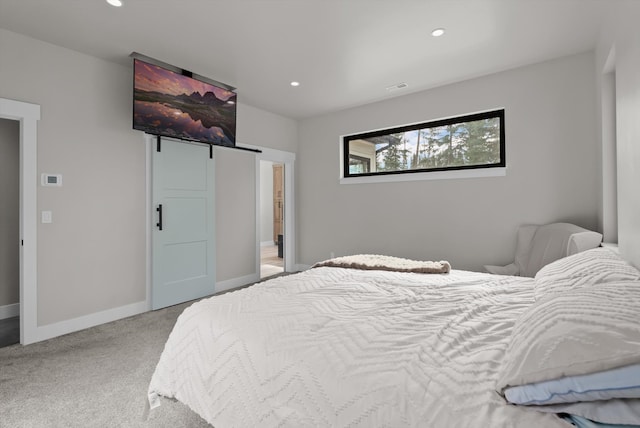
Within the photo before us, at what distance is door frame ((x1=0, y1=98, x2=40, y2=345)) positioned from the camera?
8.96ft

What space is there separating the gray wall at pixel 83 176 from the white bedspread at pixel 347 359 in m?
2.16

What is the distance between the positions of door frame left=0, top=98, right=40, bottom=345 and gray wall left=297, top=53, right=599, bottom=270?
11.4 ft

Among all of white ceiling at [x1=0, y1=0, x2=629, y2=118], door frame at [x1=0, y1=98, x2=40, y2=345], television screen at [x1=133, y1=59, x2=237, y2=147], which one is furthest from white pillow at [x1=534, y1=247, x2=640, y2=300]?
door frame at [x1=0, y1=98, x2=40, y2=345]

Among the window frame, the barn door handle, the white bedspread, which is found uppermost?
the window frame

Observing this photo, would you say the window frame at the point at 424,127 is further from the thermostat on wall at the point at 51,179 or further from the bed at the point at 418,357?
the thermostat on wall at the point at 51,179

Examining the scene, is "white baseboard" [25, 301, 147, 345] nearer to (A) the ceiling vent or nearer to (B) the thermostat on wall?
(B) the thermostat on wall

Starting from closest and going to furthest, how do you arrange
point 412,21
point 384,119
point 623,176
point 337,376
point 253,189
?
point 337,376 < point 623,176 < point 412,21 < point 384,119 < point 253,189

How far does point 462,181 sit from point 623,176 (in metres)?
1.92

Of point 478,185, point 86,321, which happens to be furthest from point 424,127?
point 86,321

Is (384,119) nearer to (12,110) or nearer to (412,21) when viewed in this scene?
(412,21)

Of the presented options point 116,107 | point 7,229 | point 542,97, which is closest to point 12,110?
point 116,107

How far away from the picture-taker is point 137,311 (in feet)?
11.4

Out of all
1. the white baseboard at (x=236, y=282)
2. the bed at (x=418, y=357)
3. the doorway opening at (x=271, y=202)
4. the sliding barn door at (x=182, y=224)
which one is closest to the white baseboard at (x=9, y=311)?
the sliding barn door at (x=182, y=224)

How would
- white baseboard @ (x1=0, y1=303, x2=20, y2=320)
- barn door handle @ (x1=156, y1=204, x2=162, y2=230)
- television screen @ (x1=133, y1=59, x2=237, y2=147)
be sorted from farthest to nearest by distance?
barn door handle @ (x1=156, y1=204, x2=162, y2=230) → white baseboard @ (x1=0, y1=303, x2=20, y2=320) → television screen @ (x1=133, y1=59, x2=237, y2=147)
